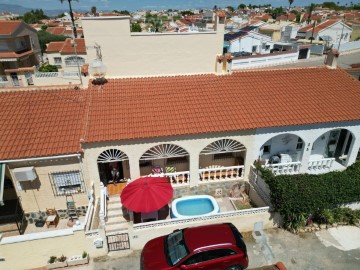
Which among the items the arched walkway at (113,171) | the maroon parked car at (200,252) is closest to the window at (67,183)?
the arched walkway at (113,171)

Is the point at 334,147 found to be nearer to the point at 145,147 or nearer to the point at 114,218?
the point at 145,147

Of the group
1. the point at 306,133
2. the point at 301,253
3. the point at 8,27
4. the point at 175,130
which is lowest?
the point at 301,253

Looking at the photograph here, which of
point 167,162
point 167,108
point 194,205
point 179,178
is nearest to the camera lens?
point 194,205

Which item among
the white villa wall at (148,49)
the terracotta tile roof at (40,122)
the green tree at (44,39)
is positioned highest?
the white villa wall at (148,49)

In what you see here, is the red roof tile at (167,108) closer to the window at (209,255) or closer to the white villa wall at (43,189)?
the white villa wall at (43,189)

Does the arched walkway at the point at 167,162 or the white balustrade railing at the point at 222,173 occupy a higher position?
the arched walkway at the point at 167,162

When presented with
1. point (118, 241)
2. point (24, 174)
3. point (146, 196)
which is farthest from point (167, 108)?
point (24, 174)

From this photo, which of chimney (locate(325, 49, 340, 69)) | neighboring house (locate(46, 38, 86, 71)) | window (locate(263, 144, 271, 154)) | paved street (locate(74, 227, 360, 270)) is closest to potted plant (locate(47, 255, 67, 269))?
paved street (locate(74, 227, 360, 270))
